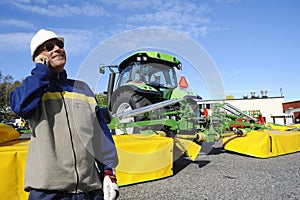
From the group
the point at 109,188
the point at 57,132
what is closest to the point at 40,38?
the point at 57,132

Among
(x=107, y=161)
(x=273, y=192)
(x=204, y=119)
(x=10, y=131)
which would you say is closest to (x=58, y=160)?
(x=107, y=161)

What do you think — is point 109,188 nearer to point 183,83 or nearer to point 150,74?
point 150,74

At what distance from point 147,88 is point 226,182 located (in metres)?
2.51

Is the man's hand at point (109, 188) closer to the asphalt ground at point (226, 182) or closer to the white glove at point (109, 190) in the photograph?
the white glove at point (109, 190)

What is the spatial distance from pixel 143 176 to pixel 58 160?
2443 millimetres

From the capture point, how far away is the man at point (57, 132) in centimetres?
138

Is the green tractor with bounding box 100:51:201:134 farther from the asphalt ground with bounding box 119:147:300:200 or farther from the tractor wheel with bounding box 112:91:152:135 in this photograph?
the asphalt ground with bounding box 119:147:300:200

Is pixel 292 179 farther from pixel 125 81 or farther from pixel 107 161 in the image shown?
pixel 125 81

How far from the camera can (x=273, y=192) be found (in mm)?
3131

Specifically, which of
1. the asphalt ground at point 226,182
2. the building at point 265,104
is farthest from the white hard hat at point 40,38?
the building at point 265,104

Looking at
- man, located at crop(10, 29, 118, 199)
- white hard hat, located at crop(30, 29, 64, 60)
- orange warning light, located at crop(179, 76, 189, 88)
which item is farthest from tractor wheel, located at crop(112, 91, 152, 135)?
white hard hat, located at crop(30, 29, 64, 60)

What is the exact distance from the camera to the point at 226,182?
362cm

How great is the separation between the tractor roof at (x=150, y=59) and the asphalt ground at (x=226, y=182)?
89.2 inches

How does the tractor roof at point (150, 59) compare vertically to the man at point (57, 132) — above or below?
above
